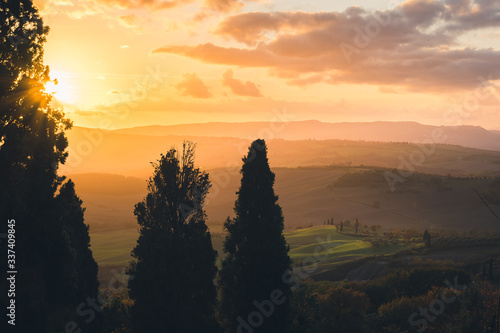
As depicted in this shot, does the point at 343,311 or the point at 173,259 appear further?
the point at 343,311

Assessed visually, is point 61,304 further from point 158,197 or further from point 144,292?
point 158,197

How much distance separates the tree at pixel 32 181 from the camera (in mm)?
15117

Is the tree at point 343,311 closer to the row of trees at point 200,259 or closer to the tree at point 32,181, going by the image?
the row of trees at point 200,259

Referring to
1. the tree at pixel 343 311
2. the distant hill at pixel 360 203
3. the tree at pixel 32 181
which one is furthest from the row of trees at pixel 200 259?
the distant hill at pixel 360 203

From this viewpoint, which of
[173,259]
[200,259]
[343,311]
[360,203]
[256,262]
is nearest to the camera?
[173,259]

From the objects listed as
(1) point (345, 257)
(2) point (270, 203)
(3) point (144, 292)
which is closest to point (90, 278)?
(3) point (144, 292)

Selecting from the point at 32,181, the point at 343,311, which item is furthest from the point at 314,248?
the point at 32,181

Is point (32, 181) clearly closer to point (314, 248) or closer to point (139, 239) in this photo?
point (139, 239)

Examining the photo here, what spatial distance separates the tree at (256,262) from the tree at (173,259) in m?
1.23

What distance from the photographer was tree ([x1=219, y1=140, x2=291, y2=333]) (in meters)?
19.9

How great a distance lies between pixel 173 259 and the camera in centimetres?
1898

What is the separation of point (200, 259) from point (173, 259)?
1.10 m

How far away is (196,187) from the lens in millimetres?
20766

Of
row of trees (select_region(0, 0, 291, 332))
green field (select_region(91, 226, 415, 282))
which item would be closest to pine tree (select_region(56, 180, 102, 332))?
row of trees (select_region(0, 0, 291, 332))
